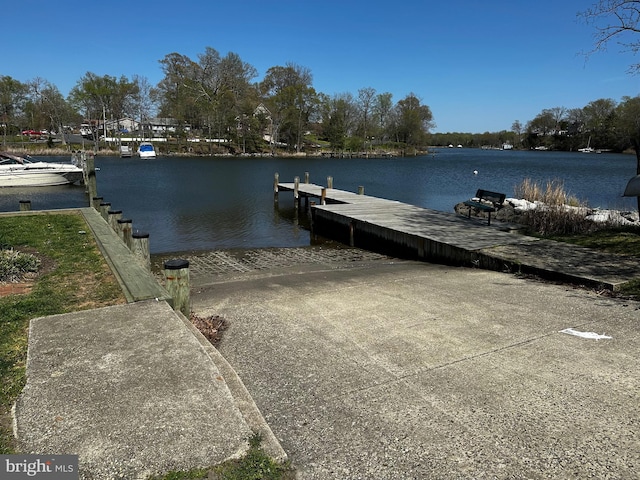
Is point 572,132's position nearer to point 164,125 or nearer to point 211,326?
point 164,125

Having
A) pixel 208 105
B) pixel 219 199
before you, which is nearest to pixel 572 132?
pixel 208 105

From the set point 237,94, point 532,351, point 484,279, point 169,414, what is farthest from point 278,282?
point 237,94

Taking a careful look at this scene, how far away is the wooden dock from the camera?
24.3ft

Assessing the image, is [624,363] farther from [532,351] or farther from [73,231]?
[73,231]

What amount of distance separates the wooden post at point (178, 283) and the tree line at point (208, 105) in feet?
237

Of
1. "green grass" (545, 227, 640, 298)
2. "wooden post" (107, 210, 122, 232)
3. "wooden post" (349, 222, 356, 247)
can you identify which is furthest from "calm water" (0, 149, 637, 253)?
"green grass" (545, 227, 640, 298)

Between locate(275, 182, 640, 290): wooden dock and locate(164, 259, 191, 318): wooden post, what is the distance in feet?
18.9

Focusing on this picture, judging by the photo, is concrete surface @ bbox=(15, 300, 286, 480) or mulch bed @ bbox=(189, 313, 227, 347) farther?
mulch bed @ bbox=(189, 313, 227, 347)

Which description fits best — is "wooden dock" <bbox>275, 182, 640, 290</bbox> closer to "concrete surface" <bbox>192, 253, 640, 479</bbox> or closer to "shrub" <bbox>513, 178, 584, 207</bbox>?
"concrete surface" <bbox>192, 253, 640, 479</bbox>

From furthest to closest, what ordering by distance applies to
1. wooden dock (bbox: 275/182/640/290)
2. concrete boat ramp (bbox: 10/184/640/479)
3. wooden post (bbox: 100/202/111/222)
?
wooden post (bbox: 100/202/111/222) → wooden dock (bbox: 275/182/640/290) → concrete boat ramp (bbox: 10/184/640/479)

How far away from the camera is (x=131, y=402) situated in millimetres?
2945

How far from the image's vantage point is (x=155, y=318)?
446cm

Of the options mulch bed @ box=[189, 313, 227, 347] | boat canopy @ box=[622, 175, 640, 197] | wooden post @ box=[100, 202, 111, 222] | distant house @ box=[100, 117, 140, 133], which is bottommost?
mulch bed @ box=[189, 313, 227, 347]

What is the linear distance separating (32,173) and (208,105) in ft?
166
